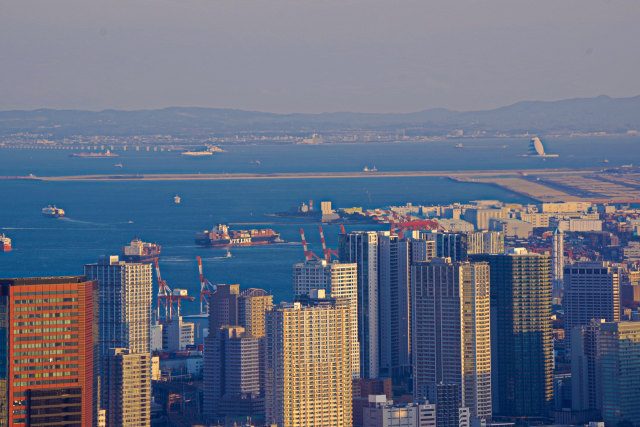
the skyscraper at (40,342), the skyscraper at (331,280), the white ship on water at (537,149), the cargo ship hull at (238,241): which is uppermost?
Answer: the white ship on water at (537,149)

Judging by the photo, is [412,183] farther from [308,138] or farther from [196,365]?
[196,365]

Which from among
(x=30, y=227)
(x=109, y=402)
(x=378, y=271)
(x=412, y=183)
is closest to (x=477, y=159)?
(x=412, y=183)

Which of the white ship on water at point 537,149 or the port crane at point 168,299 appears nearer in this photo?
the port crane at point 168,299

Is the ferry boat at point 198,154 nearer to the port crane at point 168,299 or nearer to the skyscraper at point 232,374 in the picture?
the port crane at point 168,299

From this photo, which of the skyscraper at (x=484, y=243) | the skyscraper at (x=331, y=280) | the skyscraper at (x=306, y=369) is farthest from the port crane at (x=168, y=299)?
the skyscraper at (x=306, y=369)

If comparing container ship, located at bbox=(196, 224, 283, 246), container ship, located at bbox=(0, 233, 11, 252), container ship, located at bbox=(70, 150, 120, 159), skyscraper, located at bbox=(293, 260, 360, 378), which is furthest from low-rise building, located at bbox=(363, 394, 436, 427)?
container ship, located at bbox=(70, 150, 120, 159)

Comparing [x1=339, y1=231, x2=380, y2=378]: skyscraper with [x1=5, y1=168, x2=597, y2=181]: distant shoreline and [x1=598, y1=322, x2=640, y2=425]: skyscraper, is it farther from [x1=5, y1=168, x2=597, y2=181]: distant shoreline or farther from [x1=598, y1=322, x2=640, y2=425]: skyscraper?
[x1=5, y1=168, x2=597, y2=181]: distant shoreline
